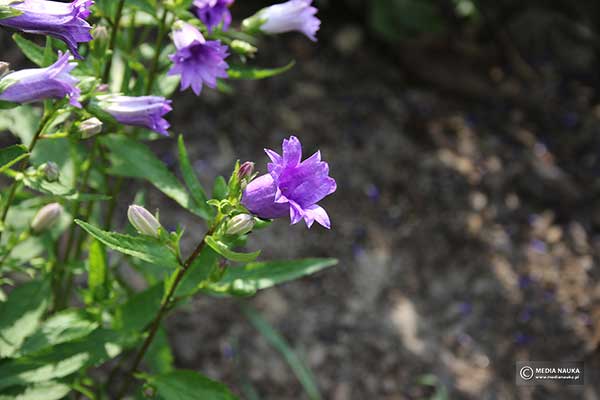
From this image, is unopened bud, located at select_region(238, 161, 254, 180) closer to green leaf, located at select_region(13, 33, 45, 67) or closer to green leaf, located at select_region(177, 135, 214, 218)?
green leaf, located at select_region(177, 135, 214, 218)

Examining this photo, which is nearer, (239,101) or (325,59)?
(239,101)

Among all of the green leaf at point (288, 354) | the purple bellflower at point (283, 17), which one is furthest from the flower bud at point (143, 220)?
the green leaf at point (288, 354)

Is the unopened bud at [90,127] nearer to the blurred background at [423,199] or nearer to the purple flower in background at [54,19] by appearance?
the purple flower in background at [54,19]

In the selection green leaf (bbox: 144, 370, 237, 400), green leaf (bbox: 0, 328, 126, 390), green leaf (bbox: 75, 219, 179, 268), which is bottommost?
green leaf (bbox: 144, 370, 237, 400)

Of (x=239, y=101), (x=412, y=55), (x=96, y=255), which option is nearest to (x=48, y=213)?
(x=96, y=255)

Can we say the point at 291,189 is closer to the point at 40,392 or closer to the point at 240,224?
the point at 240,224

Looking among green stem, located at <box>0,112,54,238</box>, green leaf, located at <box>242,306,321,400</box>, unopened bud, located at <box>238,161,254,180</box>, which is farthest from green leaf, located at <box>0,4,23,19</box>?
green leaf, located at <box>242,306,321,400</box>

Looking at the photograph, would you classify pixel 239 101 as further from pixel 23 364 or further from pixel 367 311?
pixel 23 364
